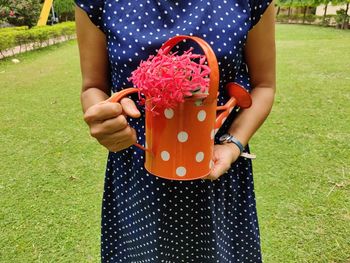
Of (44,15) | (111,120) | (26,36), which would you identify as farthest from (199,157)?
(44,15)

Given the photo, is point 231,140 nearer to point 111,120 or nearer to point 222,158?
point 222,158

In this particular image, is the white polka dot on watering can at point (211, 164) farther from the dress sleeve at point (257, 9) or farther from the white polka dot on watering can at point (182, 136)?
the dress sleeve at point (257, 9)

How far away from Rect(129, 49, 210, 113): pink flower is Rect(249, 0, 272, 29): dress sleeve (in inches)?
14.8

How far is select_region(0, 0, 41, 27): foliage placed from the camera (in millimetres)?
17000

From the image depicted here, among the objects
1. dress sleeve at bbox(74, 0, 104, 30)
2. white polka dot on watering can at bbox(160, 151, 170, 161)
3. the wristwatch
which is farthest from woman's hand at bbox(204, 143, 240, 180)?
dress sleeve at bbox(74, 0, 104, 30)

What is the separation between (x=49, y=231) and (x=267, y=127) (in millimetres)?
3038

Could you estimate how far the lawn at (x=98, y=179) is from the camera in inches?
104

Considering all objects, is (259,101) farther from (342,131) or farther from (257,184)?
(342,131)

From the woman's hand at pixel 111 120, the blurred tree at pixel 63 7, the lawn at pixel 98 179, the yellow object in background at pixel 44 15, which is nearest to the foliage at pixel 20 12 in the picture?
the yellow object in background at pixel 44 15

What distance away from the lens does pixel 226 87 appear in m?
1.05

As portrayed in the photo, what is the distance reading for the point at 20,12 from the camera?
19.0 m

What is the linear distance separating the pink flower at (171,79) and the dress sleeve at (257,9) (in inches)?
14.8

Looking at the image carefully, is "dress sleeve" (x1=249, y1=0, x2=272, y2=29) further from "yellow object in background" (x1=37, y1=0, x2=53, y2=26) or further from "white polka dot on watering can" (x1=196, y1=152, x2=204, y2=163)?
"yellow object in background" (x1=37, y1=0, x2=53, y2=26)

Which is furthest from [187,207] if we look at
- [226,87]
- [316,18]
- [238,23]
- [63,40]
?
[316,18]
